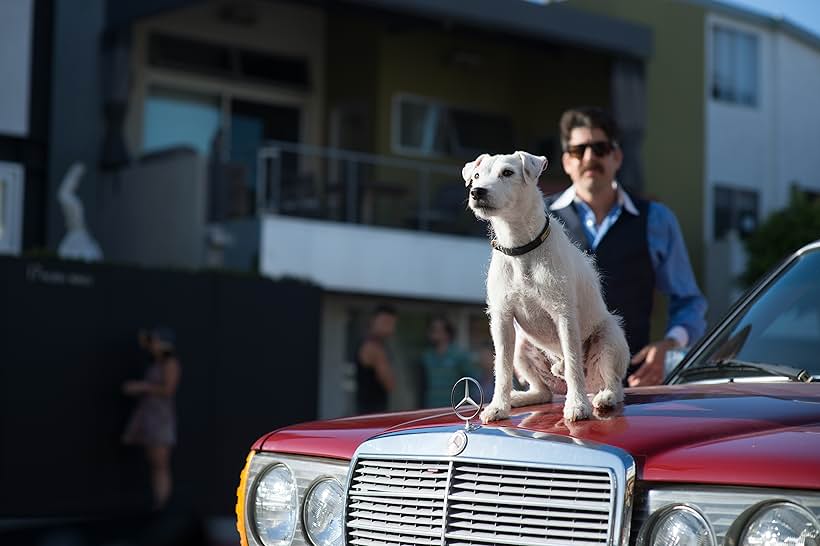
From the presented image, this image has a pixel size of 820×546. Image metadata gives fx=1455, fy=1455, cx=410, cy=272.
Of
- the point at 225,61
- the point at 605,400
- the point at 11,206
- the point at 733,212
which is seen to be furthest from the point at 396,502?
the point at 733,212

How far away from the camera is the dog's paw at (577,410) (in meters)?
3.12

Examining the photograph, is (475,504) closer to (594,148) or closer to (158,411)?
(594,148)

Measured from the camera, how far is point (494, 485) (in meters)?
2.89

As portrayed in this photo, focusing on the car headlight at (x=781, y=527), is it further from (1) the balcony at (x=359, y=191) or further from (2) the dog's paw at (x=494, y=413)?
Answer: (1) the balcony at (x=359, y=191)

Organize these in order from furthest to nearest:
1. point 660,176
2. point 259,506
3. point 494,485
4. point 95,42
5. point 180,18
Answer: point 660,176 < point 180,18 < point 95,42 < point 259,506 < point 494,485

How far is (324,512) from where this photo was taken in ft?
10.8

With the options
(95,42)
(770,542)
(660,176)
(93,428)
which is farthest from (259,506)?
(660,176)

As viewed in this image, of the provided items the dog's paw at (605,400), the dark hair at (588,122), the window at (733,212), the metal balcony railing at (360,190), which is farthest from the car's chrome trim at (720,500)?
the window at (733,212)

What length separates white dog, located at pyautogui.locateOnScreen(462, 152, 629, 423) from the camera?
336cm

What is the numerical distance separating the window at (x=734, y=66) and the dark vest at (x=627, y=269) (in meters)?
21.4

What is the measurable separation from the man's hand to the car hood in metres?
0.86

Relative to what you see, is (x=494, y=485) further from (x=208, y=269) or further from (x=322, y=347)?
(x=322, y=347)

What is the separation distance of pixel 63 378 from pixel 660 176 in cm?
1308

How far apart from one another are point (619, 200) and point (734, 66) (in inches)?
863
